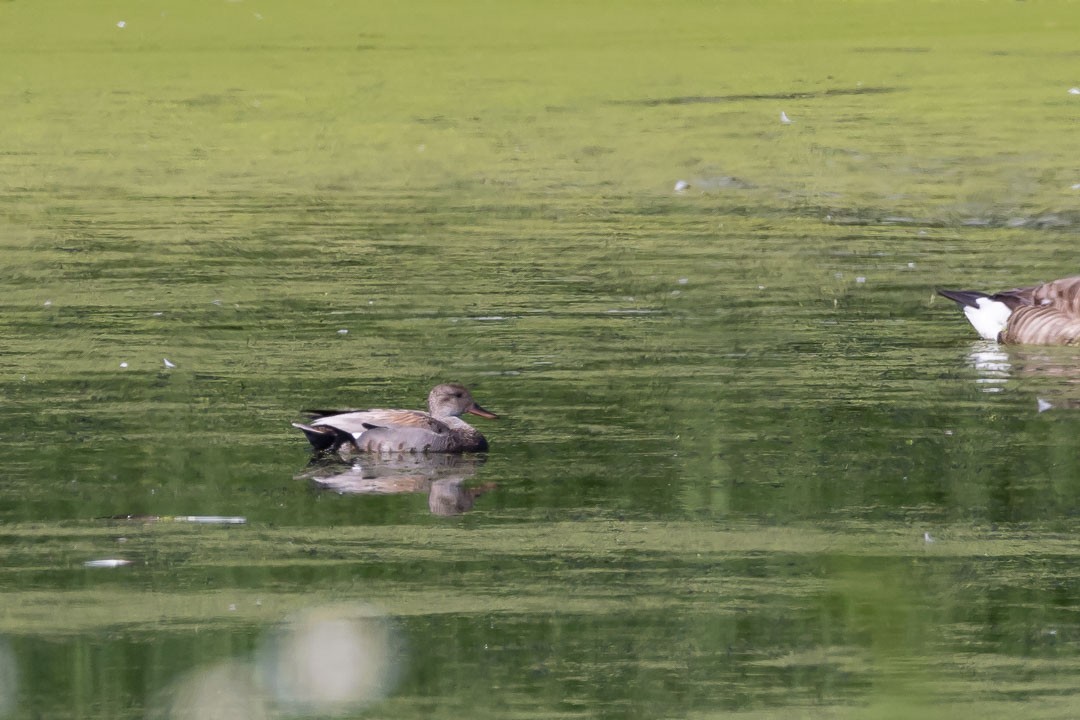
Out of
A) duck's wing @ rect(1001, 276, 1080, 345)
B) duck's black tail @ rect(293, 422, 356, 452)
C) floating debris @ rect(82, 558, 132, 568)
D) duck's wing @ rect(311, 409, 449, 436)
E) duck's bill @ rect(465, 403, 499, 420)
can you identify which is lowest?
floating debris @ rect(82, 558, 132, 568)

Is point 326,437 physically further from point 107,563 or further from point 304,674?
point 304,674

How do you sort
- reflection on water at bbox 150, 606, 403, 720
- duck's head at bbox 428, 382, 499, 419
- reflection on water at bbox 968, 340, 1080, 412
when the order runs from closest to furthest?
reflection on water at bbox 150, 606, 403, 720, duck's head at bbox 428, 382, 499, 419, reflection on water at bbox 968, 340, 1080, 412

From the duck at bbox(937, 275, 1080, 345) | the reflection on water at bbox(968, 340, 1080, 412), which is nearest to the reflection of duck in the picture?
the reflection on water at bbox(968, 340, 1080, 412)

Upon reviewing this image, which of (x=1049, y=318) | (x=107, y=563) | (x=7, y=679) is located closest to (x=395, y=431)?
(x=107, y=563)

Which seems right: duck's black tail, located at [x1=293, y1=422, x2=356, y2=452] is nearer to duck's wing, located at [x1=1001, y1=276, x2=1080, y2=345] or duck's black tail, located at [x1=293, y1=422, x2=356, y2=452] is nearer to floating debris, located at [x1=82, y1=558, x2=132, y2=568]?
floating debris, located at [x1=82, y1=558, x2=132, y2=568]

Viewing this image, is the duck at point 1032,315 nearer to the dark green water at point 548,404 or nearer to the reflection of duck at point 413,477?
the dark green water at point 548,404

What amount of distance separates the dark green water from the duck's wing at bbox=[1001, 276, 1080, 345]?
0.96 ft

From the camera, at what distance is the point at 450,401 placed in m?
7.55

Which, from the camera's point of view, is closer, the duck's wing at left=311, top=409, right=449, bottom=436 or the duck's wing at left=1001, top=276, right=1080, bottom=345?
the duck's wing at left=311, top=409, right=449, bottom=436

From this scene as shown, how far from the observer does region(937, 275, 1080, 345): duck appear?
31.0 feet

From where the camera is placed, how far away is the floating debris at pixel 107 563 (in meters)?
6.06

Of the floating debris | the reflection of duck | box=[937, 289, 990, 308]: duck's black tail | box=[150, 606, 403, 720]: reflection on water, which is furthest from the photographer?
box=[937, 289, 990, 308]: duck's black tail

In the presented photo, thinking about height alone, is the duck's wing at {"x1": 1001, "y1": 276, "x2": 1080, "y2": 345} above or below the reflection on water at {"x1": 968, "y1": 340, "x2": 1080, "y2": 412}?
above

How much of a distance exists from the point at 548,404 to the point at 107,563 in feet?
8.04
